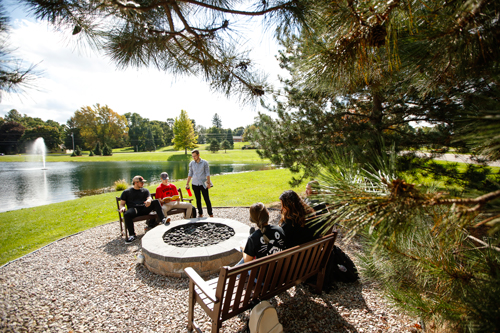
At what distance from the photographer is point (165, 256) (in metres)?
3.66

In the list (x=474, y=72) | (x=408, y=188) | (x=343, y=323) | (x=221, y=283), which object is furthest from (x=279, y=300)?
(x=474, y=72)

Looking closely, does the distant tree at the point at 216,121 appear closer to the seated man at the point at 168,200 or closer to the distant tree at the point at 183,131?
the distant tree at the point at 183,131

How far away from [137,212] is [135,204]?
220mm

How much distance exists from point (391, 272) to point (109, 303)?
3.47 metres

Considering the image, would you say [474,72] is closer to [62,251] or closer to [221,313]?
[221,313]

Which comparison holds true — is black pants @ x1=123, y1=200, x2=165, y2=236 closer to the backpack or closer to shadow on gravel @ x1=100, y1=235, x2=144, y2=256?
shadow on gravel @ x1=100, y1=235, x2=144, y2=256

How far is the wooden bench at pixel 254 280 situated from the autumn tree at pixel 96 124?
67478mm

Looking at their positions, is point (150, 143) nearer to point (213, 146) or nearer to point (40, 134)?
point (40, 134)

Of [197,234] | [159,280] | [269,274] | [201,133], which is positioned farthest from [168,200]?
[201,133]

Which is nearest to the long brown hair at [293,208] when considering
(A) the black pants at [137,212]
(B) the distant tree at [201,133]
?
(A) the black pants at [137,212]

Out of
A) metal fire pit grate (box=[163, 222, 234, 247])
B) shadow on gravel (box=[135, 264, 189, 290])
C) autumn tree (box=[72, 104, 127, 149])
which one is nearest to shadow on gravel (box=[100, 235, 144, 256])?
metal fire pit grate (box=[163, 222, 234, 247])

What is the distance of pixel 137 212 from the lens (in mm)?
5344

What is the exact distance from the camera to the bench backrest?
2070 mm

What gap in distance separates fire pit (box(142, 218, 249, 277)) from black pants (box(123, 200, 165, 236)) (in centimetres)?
71
